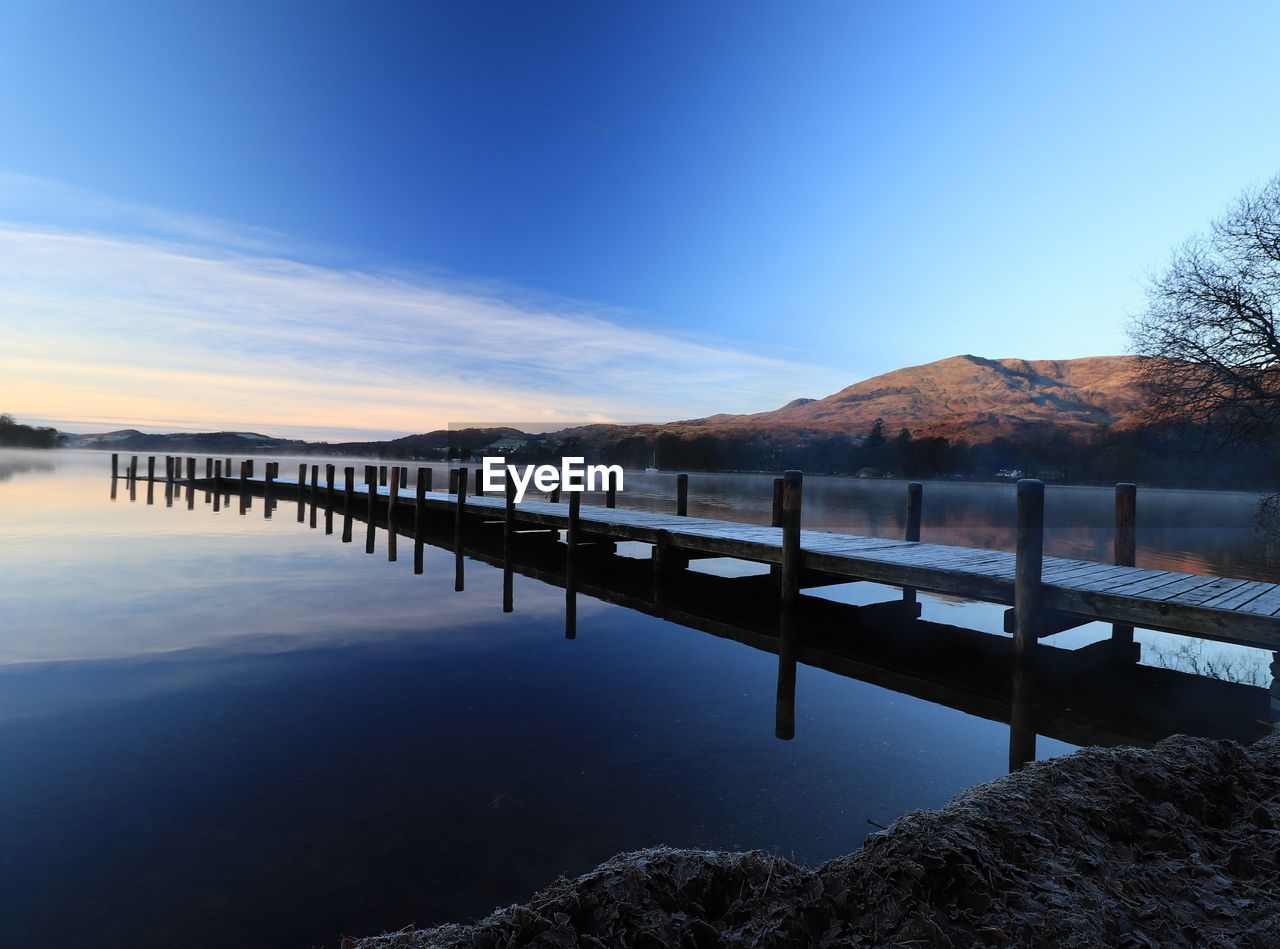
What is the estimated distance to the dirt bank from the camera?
2568 mm

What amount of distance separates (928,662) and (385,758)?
671cm

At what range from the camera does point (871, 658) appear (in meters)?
8.93

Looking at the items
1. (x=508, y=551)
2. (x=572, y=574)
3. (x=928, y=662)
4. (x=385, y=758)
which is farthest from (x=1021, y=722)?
(x=508, y=551)

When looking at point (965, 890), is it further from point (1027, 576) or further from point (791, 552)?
point (791, 552)

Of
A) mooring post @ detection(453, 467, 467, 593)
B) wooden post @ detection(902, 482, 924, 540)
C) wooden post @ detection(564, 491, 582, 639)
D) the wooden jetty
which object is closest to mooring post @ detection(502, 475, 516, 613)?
mooring post @ detection(453, 467, 467, 593)

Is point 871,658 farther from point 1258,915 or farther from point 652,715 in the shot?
point 1258,915

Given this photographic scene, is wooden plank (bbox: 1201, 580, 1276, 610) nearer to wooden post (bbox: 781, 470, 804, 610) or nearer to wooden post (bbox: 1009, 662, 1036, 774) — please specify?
wooden post (bbox: 1009, 662, 1036, 774)

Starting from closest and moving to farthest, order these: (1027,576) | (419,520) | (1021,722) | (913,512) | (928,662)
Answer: (1021,722) < (1027,576) < (928,662) < (913,512) < (419,520)

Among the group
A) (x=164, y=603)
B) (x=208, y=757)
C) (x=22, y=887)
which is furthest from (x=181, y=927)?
(x=164, y=603)

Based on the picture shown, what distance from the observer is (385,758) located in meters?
Result: 6.46

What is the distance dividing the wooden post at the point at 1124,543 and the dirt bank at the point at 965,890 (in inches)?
240

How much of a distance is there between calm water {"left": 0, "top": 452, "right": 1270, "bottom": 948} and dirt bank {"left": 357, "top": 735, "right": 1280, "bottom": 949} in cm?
200

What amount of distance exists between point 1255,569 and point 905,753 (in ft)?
71.3

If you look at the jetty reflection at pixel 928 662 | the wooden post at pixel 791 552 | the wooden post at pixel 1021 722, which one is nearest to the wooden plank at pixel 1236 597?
the jetty reflection at pixel 928 662
